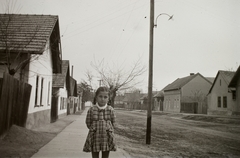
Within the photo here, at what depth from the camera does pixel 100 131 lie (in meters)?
3.95

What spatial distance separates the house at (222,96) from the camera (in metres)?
28.5

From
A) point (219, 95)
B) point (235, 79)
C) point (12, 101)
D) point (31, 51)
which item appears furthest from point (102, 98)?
point (219, 95)

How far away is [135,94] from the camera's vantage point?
10644cm

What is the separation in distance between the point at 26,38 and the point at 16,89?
11.1 feet

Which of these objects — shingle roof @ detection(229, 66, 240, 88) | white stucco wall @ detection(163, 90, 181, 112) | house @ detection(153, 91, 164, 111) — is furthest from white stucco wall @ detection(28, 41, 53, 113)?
house @ detection(153, 91, 164, 111)

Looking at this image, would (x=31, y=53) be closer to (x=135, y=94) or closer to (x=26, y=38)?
(x=26, y=38)

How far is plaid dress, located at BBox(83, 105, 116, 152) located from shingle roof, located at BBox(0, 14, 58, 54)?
635 cm

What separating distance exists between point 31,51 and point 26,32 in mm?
1696

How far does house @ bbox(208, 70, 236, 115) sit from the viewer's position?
93.4ft

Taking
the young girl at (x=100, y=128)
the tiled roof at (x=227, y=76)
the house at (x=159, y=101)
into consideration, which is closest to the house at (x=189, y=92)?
the house at (x=159, y=101)

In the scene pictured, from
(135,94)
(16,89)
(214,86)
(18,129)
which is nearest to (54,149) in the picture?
(18,129)

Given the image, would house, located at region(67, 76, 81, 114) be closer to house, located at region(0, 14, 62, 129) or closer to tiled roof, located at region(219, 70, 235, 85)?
house, located at region(0, 14, 62, 129)

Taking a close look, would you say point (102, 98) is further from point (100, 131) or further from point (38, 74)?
point (38, 74)

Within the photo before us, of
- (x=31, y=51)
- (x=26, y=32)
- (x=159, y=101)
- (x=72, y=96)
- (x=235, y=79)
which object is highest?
(x=26, y=32)
